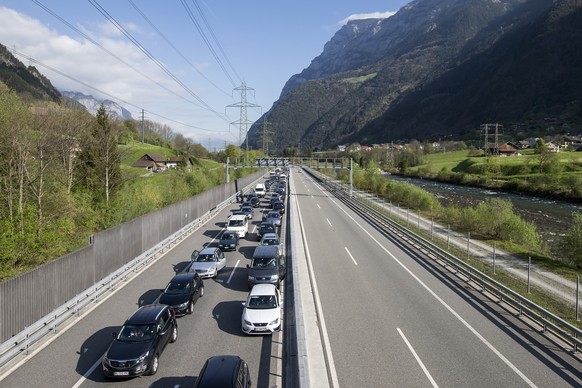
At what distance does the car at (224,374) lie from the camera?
9875 millimetres

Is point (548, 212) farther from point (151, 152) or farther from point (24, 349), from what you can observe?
point (151, 152)

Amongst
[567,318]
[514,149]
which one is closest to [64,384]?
[567,318]

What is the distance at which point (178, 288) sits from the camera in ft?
55.9

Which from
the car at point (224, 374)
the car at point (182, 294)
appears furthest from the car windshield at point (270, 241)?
the car at point (224, 374)

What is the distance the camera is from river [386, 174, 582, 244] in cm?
4625

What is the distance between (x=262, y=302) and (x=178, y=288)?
3630 millimetres

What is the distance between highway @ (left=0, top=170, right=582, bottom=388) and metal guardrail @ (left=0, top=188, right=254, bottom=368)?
44 centimetres

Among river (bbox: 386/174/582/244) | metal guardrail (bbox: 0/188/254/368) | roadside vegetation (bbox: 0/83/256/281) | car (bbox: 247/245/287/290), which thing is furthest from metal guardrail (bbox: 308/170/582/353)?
roadside vegetation (bbox: 0/83/256/281)

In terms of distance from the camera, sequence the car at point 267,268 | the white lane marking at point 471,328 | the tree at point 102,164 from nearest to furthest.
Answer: the white lane marking at point 471,328, the car at point 267,268, the tree at point 102,164

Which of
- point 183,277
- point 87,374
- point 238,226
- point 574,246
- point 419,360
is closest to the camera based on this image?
point 87,374

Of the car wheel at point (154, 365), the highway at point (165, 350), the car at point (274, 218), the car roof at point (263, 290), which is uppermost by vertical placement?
the car at point (274, 218)

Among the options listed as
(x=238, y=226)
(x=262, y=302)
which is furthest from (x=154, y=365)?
(x=238, y=226)

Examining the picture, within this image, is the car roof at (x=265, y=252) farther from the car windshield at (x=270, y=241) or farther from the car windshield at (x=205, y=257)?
the car windshield at (x=270, y=241)

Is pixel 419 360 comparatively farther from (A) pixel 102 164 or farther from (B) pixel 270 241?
(A) pixel 102 164
